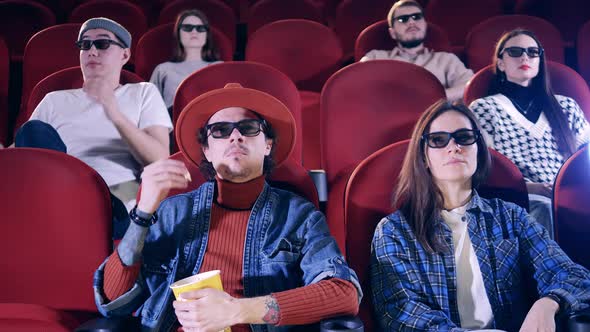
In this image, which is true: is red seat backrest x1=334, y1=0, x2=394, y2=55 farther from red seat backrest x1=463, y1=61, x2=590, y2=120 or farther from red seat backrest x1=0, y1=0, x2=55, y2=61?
red seat backrest x1=0, y1=0, x2=55, y2=61

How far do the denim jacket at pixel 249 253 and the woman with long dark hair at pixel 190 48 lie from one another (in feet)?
2.76

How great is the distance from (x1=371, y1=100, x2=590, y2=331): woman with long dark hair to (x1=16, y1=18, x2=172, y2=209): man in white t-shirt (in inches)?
20.5

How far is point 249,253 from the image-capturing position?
0.88 meters

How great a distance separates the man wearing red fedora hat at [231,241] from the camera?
781 millimetres

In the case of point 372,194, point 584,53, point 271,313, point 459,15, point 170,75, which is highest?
point 459,15

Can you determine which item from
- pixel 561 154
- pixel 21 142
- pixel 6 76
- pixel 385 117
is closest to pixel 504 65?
pixel 561 154

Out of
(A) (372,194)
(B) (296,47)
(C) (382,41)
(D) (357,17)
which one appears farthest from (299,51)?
(A) (372,194)

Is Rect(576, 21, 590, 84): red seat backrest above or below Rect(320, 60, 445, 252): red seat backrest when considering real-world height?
above

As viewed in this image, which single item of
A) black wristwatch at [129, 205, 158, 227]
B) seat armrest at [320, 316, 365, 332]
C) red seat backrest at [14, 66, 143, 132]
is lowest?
seat armrest at [320, 316, 365, 332]

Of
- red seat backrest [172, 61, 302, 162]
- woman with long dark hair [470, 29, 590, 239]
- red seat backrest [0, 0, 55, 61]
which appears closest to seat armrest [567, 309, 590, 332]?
woman with long dark hair [470, 29, 590, 239]

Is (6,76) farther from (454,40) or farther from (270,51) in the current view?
(454,40)

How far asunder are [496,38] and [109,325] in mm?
1473

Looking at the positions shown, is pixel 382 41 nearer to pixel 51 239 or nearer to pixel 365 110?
pixel 365 110

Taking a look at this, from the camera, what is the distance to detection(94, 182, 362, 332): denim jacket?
84 centimetres
